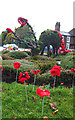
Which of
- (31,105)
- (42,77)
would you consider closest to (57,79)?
(42,77)

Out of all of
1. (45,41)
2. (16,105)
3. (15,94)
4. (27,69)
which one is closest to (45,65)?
(27,69)

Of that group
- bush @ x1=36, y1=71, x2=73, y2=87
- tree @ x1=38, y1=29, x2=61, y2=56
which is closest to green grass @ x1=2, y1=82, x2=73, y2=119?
bush @ x1=36, y1=71, x2=73, y2=87

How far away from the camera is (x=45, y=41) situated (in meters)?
11.1

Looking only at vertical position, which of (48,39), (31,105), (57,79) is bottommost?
(31,105)

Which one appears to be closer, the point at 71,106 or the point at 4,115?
the point at 4,115

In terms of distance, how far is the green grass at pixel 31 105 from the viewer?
252cm

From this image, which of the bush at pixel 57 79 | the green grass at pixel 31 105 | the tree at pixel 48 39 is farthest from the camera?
the tree at pixel 48 39

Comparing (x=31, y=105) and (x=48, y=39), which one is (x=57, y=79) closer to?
(x=31, y=105)

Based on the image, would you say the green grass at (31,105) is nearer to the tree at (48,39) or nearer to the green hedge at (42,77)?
the green hedge at (42,77)

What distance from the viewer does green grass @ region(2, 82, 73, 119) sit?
2.52m

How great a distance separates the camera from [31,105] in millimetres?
2771

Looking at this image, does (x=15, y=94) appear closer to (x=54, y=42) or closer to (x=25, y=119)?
(x=25, y=119)

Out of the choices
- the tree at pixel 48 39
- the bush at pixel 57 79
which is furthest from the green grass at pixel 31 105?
the tree at pixel 48 39

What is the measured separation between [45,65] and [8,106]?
383 centimetres
